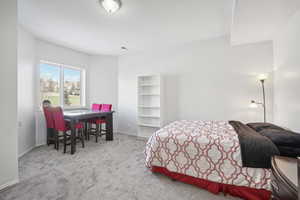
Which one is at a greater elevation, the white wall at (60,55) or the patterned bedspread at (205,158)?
the white wall at (60,55)

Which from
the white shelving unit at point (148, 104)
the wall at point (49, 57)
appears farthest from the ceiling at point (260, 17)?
the wall at point (49, 57)

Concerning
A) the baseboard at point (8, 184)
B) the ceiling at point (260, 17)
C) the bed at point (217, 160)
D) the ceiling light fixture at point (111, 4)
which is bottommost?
the baseboard at point (8, 184)

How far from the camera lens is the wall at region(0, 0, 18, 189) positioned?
5.86ft

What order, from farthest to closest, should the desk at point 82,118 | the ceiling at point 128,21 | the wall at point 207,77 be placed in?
the wall at point 207,77 < the desk at point 82,118 < the ceiling at point 128,21

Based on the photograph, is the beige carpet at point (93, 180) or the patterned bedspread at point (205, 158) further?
the beige carpet at point (93, 180)

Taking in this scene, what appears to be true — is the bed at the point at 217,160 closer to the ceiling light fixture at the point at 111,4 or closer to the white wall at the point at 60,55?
the ceiling light fixture at the point at 111,4

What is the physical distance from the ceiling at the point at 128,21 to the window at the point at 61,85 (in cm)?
81

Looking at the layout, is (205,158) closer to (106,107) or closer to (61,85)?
(106,107)

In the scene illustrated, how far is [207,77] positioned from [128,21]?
7.68 ft

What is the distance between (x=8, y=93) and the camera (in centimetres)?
186

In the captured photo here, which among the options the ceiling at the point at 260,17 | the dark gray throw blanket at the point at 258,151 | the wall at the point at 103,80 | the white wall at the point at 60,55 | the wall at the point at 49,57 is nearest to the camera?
the dark gray throw blanket at the point at 258,151

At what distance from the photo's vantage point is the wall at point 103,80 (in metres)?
4.89

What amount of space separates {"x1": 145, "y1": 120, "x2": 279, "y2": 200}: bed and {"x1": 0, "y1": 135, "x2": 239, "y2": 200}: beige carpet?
156 mm

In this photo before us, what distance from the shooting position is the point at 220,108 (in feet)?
11.3
